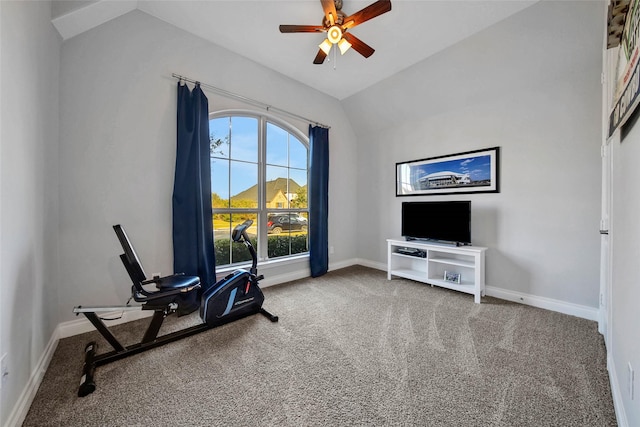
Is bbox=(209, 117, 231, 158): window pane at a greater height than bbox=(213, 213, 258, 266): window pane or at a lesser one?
greater

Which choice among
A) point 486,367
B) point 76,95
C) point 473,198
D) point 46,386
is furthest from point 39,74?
point 473,198

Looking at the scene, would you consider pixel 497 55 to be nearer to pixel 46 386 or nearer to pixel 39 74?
pixel 39 74

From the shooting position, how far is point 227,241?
3074mm

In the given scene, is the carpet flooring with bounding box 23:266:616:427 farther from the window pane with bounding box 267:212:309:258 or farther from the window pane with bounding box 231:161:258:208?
the window pane with bounding box 231:161:258:208

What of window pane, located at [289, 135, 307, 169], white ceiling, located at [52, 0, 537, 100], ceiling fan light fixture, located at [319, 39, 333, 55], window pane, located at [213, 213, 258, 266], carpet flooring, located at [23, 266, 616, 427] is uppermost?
white ceiling, located at [52, 0, 537, 100]

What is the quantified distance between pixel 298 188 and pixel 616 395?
349 centimetres

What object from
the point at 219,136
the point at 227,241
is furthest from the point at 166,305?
the point at 219,136

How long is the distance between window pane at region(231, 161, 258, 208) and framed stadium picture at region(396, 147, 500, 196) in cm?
227

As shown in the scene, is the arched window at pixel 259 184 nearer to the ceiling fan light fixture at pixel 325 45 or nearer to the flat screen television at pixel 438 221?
the ceiling fan light fixture at pixel 325 45

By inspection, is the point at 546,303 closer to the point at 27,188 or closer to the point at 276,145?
the point at 276,145

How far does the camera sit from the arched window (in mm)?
2994

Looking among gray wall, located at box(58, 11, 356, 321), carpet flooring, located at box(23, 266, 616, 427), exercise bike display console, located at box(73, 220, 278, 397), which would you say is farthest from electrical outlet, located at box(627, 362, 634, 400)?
gray wall, located at box(58, 11, 356, 321)

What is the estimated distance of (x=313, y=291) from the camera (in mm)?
3125

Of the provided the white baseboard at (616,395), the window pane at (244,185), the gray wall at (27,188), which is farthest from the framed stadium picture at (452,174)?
the gray wall at (27,188)
